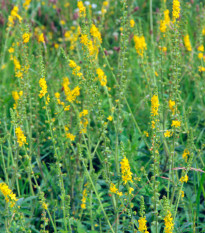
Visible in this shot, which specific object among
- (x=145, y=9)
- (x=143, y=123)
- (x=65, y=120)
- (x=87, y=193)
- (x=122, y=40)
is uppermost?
(x=145, y=9)

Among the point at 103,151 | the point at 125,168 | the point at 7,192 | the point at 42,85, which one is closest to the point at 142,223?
the point at 125,168

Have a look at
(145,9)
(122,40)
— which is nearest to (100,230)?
(122,40)

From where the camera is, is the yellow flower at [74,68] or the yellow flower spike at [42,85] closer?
the yellow flower spike at [42,85]

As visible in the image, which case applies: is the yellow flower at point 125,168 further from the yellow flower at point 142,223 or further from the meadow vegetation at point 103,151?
the yellow flower at point 142,223

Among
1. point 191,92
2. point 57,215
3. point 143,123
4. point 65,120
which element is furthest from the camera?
point 191,92

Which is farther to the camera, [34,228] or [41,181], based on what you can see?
[41,181]

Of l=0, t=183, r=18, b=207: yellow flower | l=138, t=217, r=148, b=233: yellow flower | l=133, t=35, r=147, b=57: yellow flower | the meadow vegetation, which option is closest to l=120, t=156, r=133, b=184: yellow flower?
the meadow vegetation

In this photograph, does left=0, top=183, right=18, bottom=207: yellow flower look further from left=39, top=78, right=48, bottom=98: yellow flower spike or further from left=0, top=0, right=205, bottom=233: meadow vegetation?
left=39, top=78, right=48, bottom=98: yellow flower spike

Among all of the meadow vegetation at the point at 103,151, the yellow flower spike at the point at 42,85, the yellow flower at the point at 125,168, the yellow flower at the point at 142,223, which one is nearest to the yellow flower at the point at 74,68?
the meadow vegetation at the point at 103,151

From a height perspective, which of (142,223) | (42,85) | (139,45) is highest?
(139,45)

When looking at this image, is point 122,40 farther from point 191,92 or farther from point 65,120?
point 191,92

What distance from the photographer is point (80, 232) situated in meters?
2.12

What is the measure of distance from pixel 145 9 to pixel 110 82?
9.74 feet

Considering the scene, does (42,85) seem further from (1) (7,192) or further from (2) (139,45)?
(2) (139,45)
